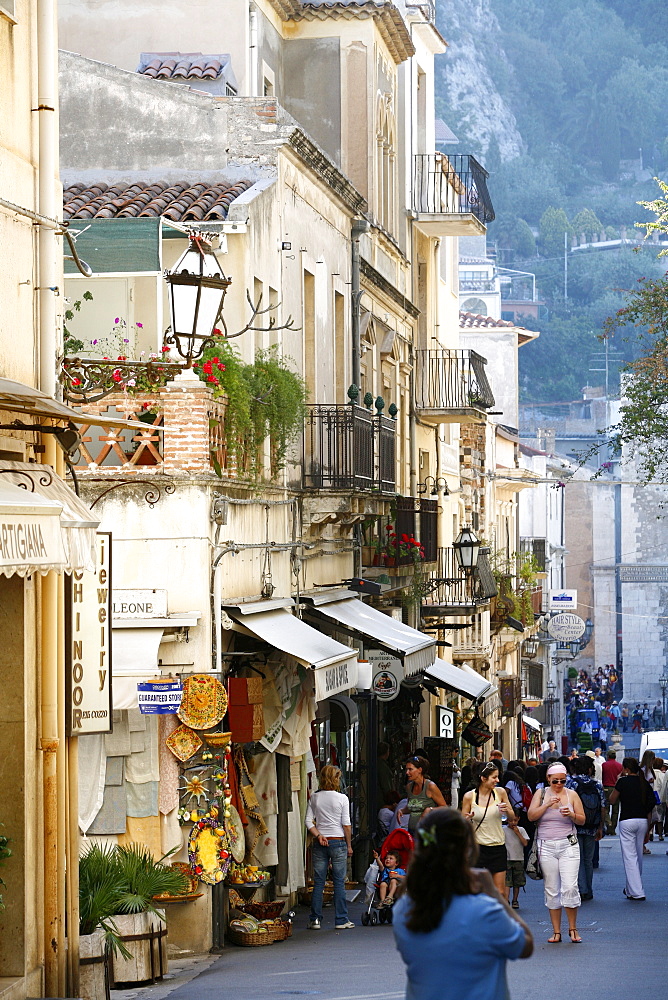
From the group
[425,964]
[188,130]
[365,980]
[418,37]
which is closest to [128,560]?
[365,980]

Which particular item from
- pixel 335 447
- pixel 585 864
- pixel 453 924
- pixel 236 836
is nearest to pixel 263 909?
pixel 236 836

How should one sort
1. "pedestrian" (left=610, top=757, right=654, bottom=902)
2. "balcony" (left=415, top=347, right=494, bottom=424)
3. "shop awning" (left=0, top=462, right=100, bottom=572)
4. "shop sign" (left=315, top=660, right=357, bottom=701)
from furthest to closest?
"balcony" (left=415, top=347, right=494, bottom=424)
"pedestrian" (left=610, top=757, right=654, bottom=902)
"shop sign" (left=315, top=660, right=357, bottom=701)
"shop awning" (left=0, top=462, right=100, bottom=572)

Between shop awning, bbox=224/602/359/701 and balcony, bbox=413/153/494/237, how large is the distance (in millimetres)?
15048

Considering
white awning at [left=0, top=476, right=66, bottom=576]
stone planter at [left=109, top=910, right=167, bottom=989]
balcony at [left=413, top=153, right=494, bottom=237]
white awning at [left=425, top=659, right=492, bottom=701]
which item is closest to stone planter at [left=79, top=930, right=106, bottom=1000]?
stone planter at [left=109, top=910, right=167, bottom=989]

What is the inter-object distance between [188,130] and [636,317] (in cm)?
923

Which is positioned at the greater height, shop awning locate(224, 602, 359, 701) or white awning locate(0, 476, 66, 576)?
white awning locate(0, 476, 66, 576)

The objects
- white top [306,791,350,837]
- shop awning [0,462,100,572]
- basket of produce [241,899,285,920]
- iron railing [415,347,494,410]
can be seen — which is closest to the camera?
shop awning [0,462,100,572]

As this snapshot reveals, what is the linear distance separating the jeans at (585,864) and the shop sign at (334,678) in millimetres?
3175

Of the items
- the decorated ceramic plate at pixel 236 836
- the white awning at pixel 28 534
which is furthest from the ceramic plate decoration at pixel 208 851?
the white awning at pixel 28 534

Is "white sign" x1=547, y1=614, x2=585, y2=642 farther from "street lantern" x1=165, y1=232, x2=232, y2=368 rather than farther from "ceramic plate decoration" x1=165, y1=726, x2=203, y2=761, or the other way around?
"street lantern" x1=165, y1=232, x2=232, y2=368

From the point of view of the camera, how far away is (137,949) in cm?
1237

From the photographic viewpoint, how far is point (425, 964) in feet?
19.7

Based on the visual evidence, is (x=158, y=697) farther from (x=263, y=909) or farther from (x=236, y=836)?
(x=263, y=909)

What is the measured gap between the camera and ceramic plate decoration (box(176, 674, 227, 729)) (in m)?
14.6
